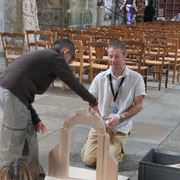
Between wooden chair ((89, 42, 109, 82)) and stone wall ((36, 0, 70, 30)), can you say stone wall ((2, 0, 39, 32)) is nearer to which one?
wooden chair ((89, 42, 109, 82))

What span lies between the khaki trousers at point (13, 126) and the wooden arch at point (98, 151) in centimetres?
30

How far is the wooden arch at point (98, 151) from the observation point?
9.37ft

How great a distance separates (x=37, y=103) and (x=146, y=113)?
178 cm

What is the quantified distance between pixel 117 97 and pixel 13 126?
1391 millimetres

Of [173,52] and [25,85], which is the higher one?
[25,85]

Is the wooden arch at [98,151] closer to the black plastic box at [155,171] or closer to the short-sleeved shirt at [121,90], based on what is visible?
the black plastic box at [155,171]

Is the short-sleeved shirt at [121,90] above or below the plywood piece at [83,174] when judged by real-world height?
above

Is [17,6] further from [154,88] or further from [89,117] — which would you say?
[89,117]

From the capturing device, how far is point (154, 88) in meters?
8.96

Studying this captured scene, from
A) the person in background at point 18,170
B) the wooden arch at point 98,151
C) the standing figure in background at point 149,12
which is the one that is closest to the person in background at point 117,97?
the wooden arch at point 98,151

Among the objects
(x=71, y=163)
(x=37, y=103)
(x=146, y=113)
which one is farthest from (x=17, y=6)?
(x=71, y=163)

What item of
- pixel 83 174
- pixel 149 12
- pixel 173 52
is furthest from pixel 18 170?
pixel 149 12

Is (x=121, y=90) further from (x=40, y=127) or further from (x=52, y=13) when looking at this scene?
(x=52, y=13)

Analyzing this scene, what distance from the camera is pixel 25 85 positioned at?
323cm
